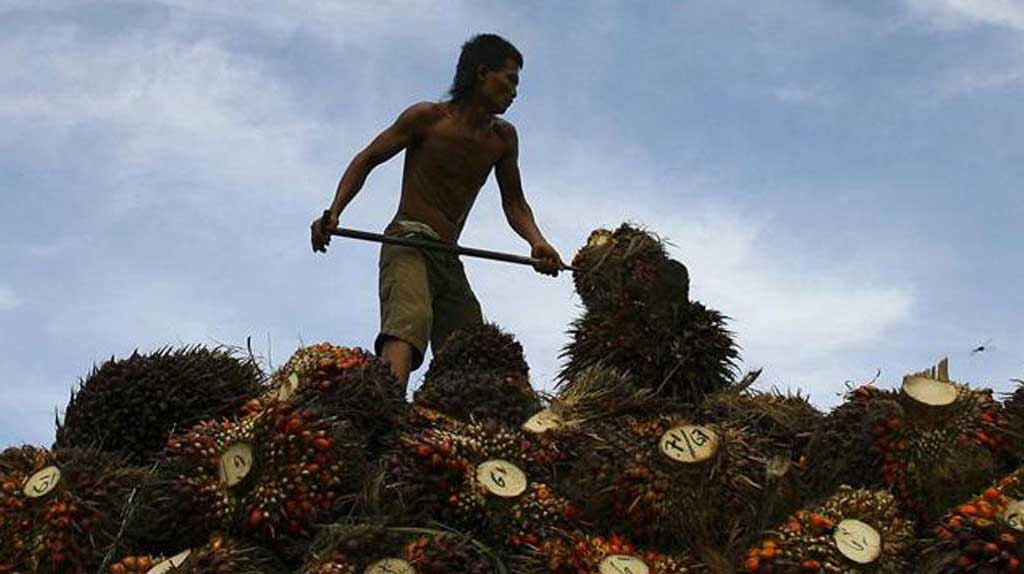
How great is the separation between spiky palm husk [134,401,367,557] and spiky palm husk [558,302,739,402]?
6.14 ft

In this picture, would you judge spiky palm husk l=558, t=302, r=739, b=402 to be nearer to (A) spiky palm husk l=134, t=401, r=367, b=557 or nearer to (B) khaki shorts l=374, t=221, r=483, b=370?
(B) khaki shorts l=374, t=221, r=483, b=370

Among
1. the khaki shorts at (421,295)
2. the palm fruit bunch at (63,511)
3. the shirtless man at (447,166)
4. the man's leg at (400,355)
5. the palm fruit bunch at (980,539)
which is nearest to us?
the palm fruit bunch at (980,539)

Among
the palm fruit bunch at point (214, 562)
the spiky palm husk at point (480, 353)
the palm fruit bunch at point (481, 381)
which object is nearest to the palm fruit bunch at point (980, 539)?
the palm fruit bunch at point (481, 381)

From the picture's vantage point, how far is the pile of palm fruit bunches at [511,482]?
5133 millimetres

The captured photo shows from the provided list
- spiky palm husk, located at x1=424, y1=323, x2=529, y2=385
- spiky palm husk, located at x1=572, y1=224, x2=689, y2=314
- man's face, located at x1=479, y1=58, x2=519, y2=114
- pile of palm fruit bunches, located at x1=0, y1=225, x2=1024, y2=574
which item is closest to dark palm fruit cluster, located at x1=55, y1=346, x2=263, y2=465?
pile of palm fruit bunches, located at x1=0, y1=225, x2=1024, y2=574

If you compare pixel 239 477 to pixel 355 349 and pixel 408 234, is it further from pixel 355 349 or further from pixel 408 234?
pixel 408 234

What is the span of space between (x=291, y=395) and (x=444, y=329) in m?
2.37

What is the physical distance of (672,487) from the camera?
210 inches

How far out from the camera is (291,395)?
6551 millimetres

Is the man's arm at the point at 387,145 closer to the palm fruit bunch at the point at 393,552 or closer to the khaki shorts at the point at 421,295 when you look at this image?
the khaki shorts at the point at 421,295

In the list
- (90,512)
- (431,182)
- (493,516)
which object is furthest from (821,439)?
(431,182)

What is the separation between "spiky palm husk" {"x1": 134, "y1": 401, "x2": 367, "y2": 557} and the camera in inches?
215

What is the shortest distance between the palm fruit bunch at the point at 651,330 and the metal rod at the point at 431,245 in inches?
28.2

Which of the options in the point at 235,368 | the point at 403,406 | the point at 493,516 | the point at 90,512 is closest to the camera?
the point at 493,516
